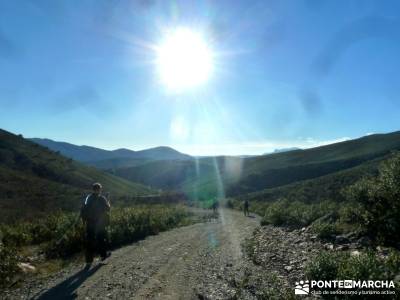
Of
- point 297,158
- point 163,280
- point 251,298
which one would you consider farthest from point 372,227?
point 297,158

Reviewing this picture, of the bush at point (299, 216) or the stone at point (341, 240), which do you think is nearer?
the stone at point (341, 240)

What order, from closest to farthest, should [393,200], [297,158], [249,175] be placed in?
[393,200] < [249,175] < [297,158]

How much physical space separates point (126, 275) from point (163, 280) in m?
1.35

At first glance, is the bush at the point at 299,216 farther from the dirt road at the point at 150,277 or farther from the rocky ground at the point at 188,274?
the dirt road at the point at 150,277

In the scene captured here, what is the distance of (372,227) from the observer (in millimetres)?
14484

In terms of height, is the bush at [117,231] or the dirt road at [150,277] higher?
the bush at [117,231]

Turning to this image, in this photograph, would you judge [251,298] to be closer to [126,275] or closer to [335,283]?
[335,283]

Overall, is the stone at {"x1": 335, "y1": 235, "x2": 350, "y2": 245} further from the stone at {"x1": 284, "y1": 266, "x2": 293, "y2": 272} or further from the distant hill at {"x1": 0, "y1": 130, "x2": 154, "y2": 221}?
the distant hill at {"x1": 0, "y1": 130, "x2": 154, "y2": 221}

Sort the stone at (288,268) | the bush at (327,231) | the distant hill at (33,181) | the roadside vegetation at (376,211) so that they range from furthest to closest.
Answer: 1. the distant hill at (33,181)
2. the bush at (327,231)
3. the roadside vegetation at (376,211)
4. the stone at (288,268)

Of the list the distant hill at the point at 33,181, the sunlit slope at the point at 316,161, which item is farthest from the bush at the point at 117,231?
the sunlit slope at the point at 316,161

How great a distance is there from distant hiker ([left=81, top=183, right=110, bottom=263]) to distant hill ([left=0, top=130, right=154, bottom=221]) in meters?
38.0

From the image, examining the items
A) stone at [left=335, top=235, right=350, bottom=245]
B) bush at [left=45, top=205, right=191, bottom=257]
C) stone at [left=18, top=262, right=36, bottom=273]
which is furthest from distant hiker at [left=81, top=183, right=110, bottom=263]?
stone at [left=335, top=235, right=350, bottom=245]

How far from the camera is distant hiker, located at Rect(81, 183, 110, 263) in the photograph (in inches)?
533

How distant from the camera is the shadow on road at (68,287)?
9938 millimetres
